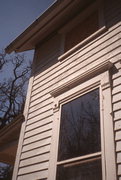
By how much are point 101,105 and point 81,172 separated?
3.36 ft

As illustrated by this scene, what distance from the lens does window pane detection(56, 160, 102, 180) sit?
2685 mm

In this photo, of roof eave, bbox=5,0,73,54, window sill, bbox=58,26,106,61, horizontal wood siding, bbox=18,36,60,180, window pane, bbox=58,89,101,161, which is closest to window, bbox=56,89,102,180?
window pane, bbox=58,89,101,161

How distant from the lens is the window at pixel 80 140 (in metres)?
2.83

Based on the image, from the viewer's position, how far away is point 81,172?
288 cm

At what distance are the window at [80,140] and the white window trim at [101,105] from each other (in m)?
0.09

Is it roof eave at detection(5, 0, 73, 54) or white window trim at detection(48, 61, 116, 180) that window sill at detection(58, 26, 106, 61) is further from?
roof eave at detection(5, 0, 73, 54)

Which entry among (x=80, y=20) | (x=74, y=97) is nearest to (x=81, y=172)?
(x=74, y=97)

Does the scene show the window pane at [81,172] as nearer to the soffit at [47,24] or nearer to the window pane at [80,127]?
the window pane at [80,127]

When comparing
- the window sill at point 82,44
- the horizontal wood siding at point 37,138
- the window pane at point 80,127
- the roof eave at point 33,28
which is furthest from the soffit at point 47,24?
the window pane at point 80,127

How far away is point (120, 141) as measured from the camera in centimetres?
269

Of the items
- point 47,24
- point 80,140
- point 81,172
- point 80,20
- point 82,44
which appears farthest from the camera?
point 47,24

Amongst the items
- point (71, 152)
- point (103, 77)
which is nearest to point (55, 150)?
point (71, 152)

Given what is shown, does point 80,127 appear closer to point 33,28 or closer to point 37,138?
point 37,138

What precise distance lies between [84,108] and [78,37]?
210 centimetres
